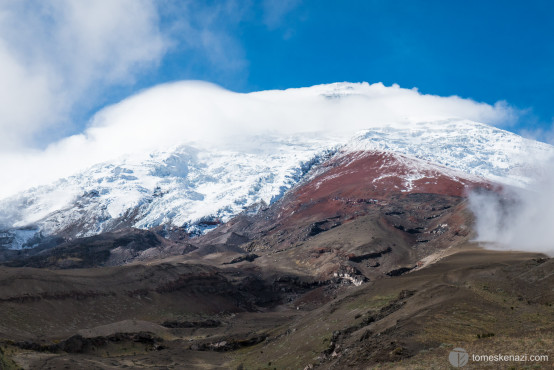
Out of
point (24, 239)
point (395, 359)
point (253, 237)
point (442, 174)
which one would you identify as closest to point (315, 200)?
point (253, 237)

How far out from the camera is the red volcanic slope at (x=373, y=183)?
148 meters

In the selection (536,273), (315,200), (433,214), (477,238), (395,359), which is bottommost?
(395,359)

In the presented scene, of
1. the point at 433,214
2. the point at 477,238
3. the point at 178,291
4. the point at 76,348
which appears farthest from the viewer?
the point at 433,214

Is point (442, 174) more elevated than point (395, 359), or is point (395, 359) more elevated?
point (442, 174)

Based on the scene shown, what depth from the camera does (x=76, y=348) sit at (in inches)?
1688

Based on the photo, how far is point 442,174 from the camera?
160750 mm

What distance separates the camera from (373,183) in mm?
157500

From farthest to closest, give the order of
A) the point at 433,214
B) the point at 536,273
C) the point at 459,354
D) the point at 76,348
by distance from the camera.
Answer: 1. the point at 433,214
2. the point at 76,348
3. the point at 536,273
4. the point at 459,354

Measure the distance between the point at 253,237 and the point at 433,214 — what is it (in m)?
50.5

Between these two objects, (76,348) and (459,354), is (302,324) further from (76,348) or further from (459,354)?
(459,354)

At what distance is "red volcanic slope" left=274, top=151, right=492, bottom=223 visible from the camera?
148 meters

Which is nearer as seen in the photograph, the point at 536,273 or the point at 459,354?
the point at 459,354

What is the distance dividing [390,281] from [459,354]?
24.9m

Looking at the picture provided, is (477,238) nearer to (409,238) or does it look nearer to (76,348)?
(409,238)
